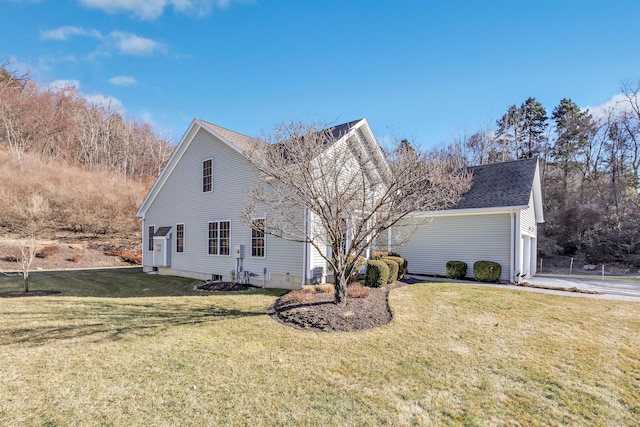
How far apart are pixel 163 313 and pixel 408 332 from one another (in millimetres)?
5552

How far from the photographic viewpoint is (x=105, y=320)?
6902mm

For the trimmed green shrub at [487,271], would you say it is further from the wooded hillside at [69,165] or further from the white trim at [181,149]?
the wooded hillside at [69,165]

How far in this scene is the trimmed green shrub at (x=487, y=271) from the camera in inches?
487

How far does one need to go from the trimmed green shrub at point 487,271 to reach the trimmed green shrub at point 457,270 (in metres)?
0.55

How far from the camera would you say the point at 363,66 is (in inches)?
508

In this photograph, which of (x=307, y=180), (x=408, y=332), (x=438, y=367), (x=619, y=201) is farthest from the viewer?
(x=619, y=201)

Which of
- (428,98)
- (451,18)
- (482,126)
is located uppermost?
(482,126)

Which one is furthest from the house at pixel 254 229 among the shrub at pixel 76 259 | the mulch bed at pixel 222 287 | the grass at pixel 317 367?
the shrub at pixel 76 259

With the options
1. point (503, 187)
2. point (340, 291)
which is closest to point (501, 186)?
point (503, 187)

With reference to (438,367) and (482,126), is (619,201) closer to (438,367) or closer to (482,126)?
(482,126)

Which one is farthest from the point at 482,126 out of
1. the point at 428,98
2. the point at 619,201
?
the point at 428,98

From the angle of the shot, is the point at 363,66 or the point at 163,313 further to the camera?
the point at 363,66

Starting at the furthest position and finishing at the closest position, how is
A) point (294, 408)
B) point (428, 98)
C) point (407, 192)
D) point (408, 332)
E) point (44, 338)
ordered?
point (428, 98), point (407, 192), point (408, 332), point (44, 338), point (294, 408)

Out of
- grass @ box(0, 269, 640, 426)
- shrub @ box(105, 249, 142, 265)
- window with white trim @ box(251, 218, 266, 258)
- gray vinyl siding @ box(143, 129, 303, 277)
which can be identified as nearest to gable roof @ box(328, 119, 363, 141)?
gray vinyl siding @ box(143, 129, 303, 277)
